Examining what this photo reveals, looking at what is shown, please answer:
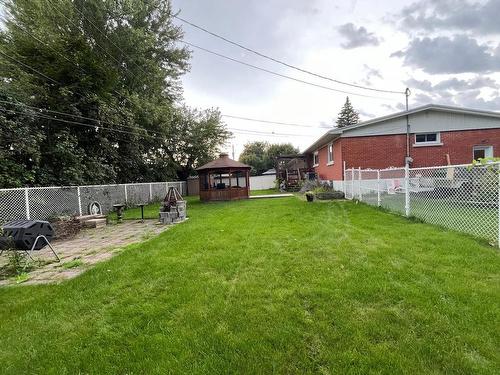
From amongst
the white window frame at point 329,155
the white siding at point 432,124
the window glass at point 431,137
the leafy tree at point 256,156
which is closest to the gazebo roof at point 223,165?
the white window frame at point 329,155

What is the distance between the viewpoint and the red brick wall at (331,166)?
557 inches

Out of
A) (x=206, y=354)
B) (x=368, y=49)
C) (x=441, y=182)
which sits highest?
(x=368, y=49)

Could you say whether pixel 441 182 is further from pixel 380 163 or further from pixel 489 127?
→ pixel 489 127

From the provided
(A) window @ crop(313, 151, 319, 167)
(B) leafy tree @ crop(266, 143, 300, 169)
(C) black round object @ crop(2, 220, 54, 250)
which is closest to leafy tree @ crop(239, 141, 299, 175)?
(B) leafy tree @ crop(266, 143, 300, 169)

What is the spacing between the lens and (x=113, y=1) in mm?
16391

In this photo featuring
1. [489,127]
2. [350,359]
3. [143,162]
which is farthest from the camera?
[143,162]

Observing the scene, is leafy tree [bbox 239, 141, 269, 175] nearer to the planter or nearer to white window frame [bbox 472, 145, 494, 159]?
the planter

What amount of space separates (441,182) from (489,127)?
10.9m

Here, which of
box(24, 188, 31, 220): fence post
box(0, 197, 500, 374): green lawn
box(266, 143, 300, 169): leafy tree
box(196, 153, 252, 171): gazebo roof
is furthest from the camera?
box(266, 143, 300, 169): leafy tree

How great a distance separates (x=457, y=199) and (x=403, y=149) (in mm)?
8988

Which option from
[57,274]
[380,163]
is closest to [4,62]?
[57,274]

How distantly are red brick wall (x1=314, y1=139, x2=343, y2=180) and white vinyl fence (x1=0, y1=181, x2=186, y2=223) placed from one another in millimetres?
10848

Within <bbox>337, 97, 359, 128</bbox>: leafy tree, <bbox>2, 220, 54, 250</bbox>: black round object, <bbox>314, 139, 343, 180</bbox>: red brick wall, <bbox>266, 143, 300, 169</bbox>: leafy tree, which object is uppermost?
<bbox>337, 97, 359, 128</bbox>: leafy tree

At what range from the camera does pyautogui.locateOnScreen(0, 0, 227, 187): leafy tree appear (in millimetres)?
10016
